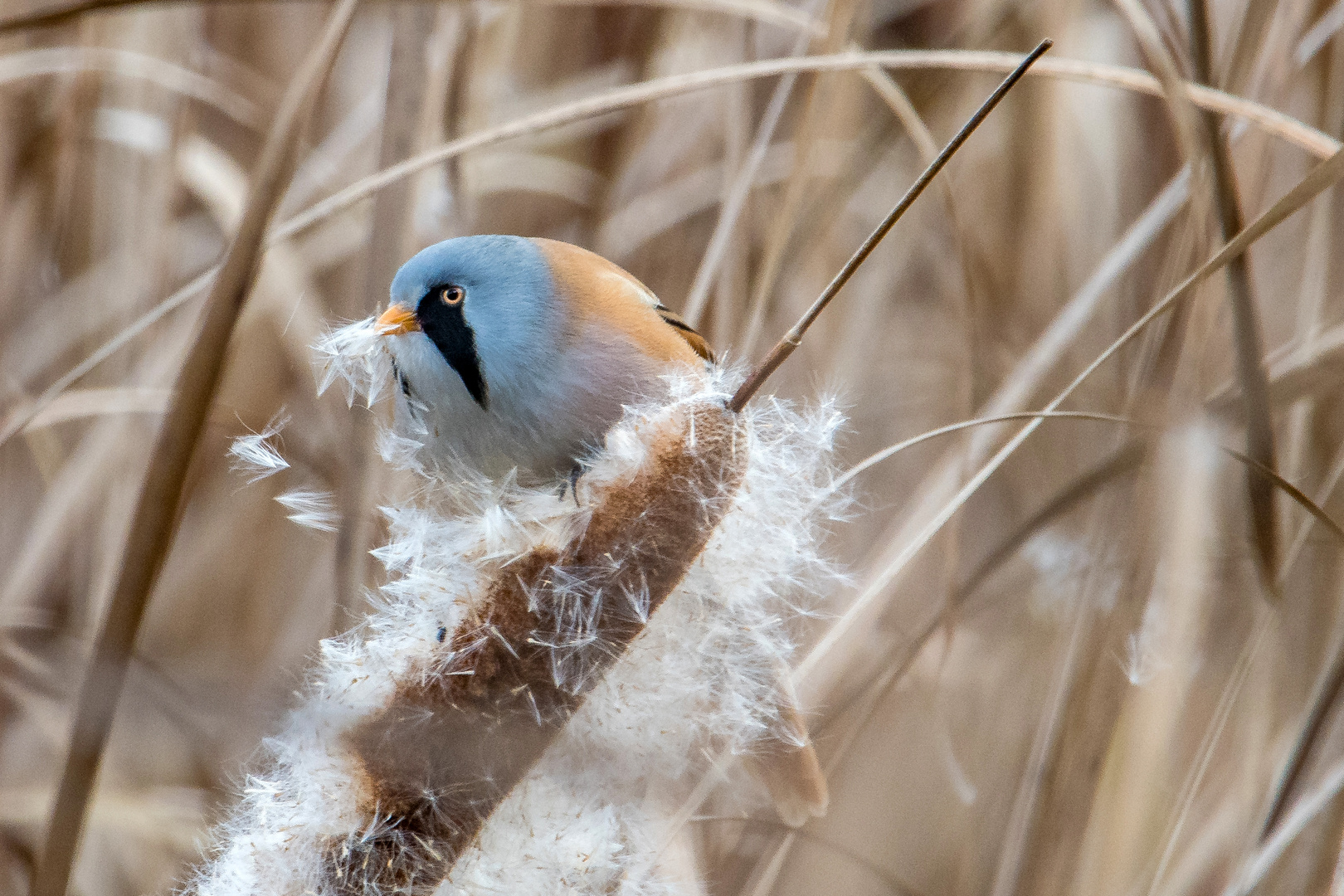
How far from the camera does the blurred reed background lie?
1.03 m

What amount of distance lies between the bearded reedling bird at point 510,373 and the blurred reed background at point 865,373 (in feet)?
0.31

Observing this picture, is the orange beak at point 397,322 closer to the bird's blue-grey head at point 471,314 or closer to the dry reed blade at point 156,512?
the bird's blue-grey head at point 471,314

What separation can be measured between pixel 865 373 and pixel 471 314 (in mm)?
796

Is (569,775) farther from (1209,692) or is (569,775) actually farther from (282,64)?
(282,64)

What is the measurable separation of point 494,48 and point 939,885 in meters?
1.53

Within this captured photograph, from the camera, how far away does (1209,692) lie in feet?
4.88

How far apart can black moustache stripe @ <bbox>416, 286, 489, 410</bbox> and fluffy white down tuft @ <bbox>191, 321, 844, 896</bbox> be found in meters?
0.19

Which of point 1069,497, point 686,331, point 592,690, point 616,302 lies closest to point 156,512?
point 592,690

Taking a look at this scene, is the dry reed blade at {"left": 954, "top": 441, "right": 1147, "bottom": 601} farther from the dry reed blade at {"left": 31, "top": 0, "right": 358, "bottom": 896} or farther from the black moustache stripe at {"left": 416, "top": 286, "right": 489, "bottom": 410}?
the dry reed blade at {"left": 31, "top": 0, "right": 358, "bottom": 896}

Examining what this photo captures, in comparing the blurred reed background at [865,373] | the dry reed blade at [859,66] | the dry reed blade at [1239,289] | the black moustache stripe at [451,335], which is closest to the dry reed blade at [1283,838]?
the blurred reed background at [865,373]

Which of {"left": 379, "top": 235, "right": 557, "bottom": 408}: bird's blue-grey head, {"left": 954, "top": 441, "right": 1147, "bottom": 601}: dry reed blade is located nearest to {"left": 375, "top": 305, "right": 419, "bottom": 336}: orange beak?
{"left": 379, "top": 235, "right": 557, "bottom": 408}: bird's blue-grey head

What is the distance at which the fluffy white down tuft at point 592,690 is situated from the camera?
743 mm

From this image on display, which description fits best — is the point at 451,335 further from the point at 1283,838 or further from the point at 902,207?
the point at 1283,838

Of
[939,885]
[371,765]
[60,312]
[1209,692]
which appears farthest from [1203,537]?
[60,312]
